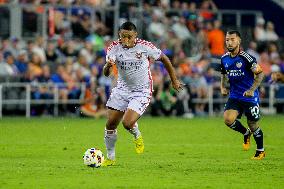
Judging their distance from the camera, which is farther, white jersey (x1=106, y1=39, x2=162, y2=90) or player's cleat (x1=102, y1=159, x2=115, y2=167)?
white jersey (x1=106, y1=39, x2=162, y2=90)

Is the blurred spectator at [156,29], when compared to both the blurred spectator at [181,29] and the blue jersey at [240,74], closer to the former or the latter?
the blurred spectator at [181,29]

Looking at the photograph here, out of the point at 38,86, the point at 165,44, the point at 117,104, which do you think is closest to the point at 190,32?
the point at 165,44

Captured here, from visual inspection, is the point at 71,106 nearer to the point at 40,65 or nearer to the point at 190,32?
the point at 40,65

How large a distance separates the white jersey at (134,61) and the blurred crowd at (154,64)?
15.6m

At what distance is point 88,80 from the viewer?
33.2 meters

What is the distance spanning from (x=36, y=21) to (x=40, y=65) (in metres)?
3.22

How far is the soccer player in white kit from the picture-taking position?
53.8 ft

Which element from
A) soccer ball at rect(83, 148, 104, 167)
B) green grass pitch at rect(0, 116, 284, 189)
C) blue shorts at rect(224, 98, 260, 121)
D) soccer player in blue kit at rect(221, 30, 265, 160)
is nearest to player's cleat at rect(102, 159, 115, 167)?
green grass pitch at rect(0, 116, 284, 189)

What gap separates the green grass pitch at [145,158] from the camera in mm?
13562

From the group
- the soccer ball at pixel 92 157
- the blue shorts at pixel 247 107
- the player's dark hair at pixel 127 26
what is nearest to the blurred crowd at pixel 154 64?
the blue shorts at pixel 247 107

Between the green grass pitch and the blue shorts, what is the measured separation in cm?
79

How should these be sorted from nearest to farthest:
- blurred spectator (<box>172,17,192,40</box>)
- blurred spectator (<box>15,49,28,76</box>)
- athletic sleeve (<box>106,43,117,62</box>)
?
athletic sleeve (<box>106,43,117,62</box>) < blurred spectator (<box>15,49,28,76</box>) < blurred spectator (<box>172,17,192,40</box>)

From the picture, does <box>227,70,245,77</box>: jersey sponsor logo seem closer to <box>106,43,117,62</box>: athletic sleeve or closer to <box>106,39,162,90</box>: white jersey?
<box>106,39,162,90</box>: white jersey

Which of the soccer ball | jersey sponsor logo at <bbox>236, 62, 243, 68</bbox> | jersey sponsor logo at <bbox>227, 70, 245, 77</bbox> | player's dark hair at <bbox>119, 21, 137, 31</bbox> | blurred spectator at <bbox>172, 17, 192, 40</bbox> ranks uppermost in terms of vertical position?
player's dark hair at <bbox>119, 21, 137, 31</bbox>
